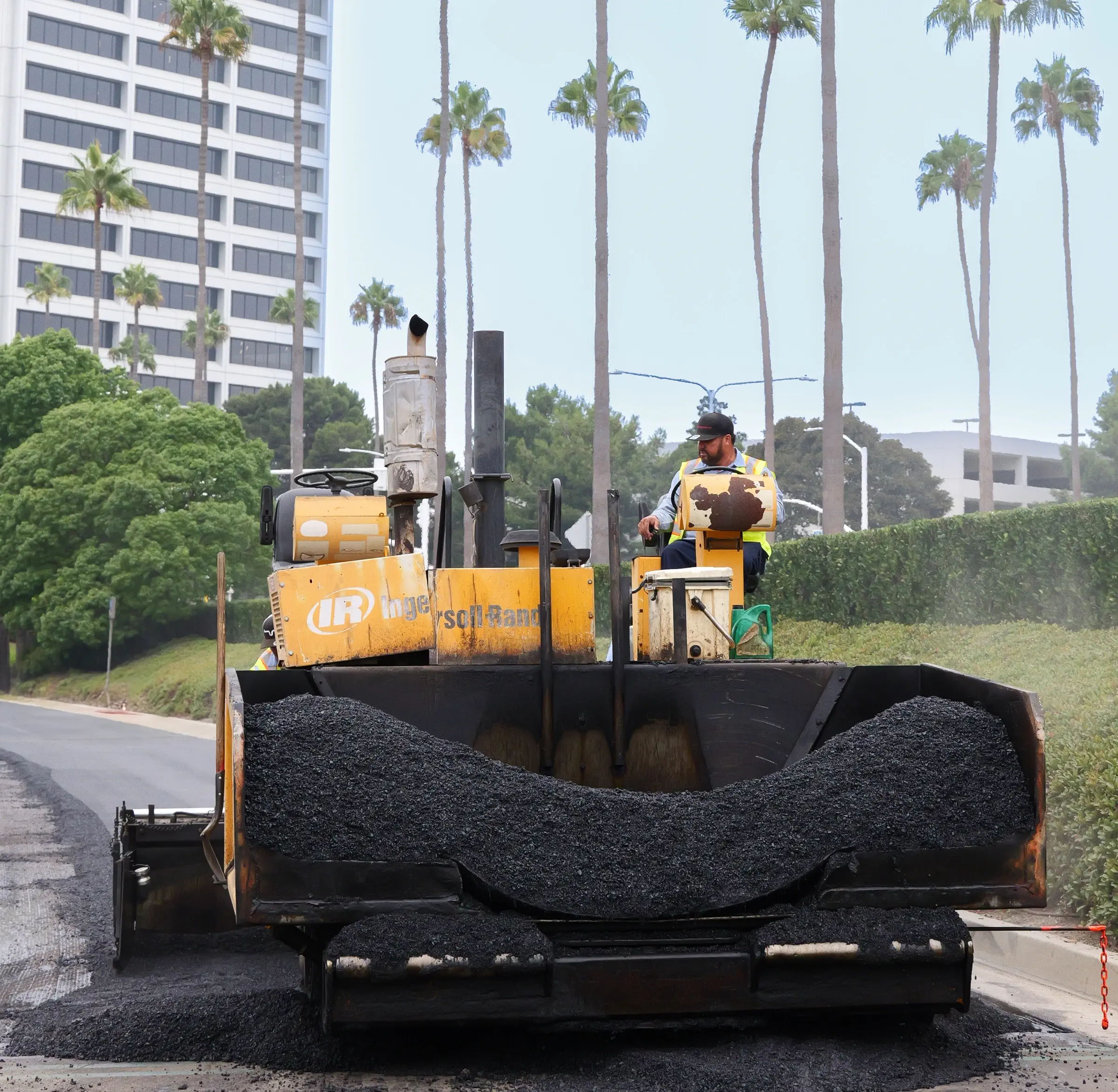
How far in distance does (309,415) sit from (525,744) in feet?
263

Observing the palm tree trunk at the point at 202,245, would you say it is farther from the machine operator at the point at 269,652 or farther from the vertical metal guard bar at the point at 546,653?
the vertical metal guard bar at the point at 546,653

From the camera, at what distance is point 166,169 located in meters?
93.6

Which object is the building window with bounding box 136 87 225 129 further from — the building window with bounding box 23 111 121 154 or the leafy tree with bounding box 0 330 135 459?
the leafy tree with bounding box 0 330 135 459

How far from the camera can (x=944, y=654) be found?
17656mm

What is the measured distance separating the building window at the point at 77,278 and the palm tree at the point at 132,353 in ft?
11.2

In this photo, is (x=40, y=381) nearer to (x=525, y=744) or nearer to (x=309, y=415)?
(x=309, y=415)

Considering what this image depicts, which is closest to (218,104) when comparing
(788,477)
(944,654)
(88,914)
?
(788,477)

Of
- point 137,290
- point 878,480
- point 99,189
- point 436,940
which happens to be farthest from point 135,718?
point 878,480

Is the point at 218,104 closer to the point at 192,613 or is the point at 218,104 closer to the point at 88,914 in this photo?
the point at 192,613

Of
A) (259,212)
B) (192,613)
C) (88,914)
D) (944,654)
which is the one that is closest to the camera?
(88,914)

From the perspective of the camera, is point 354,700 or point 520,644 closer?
point 354,700

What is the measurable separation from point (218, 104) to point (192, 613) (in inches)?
2496

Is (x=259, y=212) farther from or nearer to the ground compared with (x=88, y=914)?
farther from the ground

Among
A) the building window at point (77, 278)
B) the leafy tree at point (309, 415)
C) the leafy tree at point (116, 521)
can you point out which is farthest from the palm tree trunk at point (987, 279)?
the building window at point (77, 278)
